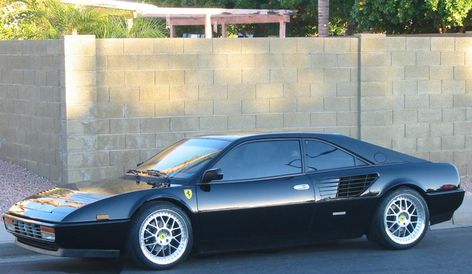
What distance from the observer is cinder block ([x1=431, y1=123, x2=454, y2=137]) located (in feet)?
47.8

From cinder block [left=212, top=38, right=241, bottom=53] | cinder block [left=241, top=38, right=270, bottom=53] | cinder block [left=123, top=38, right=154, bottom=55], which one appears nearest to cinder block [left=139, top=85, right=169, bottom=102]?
cinder block [left=123, top=38, right=154, bottom=55]

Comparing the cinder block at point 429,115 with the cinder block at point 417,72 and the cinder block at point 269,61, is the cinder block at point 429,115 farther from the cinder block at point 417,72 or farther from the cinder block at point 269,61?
the cinder block at point 269,61

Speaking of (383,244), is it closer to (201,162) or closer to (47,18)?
(201,162)

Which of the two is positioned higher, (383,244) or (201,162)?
(201,162)

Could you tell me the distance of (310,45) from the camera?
537 inches

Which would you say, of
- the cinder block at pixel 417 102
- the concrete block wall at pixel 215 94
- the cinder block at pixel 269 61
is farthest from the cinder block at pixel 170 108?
the cinder block at pixel 417 102

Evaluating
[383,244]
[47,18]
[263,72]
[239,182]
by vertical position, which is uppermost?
[47,18]

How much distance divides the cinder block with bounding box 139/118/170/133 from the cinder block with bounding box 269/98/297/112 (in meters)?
1.74

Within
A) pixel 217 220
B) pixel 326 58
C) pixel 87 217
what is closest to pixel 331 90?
pixel 326 58

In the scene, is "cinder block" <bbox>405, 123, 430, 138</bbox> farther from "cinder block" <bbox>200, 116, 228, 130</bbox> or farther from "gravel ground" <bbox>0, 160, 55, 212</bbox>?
"gravel ground" <bbox>0, 160, 55, 212</bbox>

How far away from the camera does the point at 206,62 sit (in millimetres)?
13023

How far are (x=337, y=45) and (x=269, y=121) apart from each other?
5.55 ft

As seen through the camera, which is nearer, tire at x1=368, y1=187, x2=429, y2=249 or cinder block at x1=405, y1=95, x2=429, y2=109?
tire at x1=368, y1=187, x2=429, y2=249

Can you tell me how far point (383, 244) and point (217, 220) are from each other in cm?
196
